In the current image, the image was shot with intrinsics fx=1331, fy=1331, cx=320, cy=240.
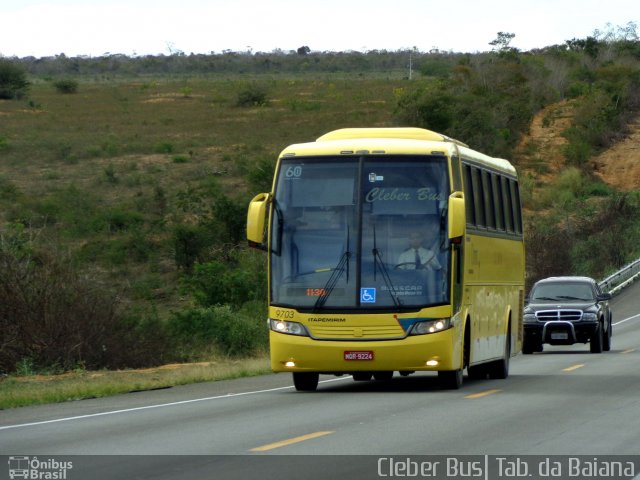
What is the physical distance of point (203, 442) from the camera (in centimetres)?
1344

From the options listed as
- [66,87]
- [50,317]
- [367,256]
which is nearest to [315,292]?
[367,256]

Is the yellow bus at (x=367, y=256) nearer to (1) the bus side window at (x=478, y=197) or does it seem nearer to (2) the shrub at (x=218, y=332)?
(1) the bus side window at (x=478, y=197)

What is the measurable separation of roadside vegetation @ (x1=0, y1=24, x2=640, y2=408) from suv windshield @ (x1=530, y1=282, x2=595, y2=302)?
7206 mm

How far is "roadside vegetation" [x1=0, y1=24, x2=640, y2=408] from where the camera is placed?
27.8 metres

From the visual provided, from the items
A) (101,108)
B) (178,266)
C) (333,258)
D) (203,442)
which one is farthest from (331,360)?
(101,108)

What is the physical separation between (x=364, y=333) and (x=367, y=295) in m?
0.54

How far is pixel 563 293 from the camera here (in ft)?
111

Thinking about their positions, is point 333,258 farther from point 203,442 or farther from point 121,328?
point 121,328

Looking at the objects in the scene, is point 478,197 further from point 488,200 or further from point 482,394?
point 482,394

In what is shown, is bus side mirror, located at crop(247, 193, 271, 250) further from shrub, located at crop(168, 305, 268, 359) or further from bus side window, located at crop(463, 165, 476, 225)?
shrub, located at crop(168, 305, 268, 359)

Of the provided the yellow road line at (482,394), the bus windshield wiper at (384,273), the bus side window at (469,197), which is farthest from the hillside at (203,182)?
the yellow road line at (482,394)

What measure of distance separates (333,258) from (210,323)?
1603 cm

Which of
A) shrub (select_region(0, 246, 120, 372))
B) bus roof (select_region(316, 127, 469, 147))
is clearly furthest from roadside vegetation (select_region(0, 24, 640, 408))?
bus roof (select_region(316, 127, 469, 147))

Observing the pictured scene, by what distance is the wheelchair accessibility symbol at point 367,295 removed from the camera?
1888 centimetres
